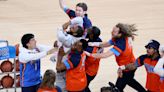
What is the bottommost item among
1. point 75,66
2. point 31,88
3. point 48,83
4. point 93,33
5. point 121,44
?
point 31,88

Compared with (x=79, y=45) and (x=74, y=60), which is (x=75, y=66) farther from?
(x=79, y=45)

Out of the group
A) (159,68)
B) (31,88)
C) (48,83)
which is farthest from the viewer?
(31,88)

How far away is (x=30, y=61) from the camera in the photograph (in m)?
7.36

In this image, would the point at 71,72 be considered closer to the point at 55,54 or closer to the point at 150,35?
the point at 55,54

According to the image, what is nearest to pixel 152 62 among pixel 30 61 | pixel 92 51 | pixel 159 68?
pixel 159 68

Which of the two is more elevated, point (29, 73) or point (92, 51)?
point (92, 51)

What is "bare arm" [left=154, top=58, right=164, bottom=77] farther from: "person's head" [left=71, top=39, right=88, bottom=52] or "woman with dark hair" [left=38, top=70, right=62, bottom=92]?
"woman with dark hair" [left=38, top=70, right=62, bottom=92]

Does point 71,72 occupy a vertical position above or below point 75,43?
below

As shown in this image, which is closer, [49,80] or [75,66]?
[49,80]

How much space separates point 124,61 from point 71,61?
117 cm

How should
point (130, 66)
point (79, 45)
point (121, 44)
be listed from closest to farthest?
1. point (79, 45)
2. point (121, 44)
3. point (130, 66)

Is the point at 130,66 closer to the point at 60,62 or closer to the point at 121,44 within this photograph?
the point at 121,44

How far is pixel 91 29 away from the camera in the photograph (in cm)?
786

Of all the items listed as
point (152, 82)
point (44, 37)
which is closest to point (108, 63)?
point (44, 37)
